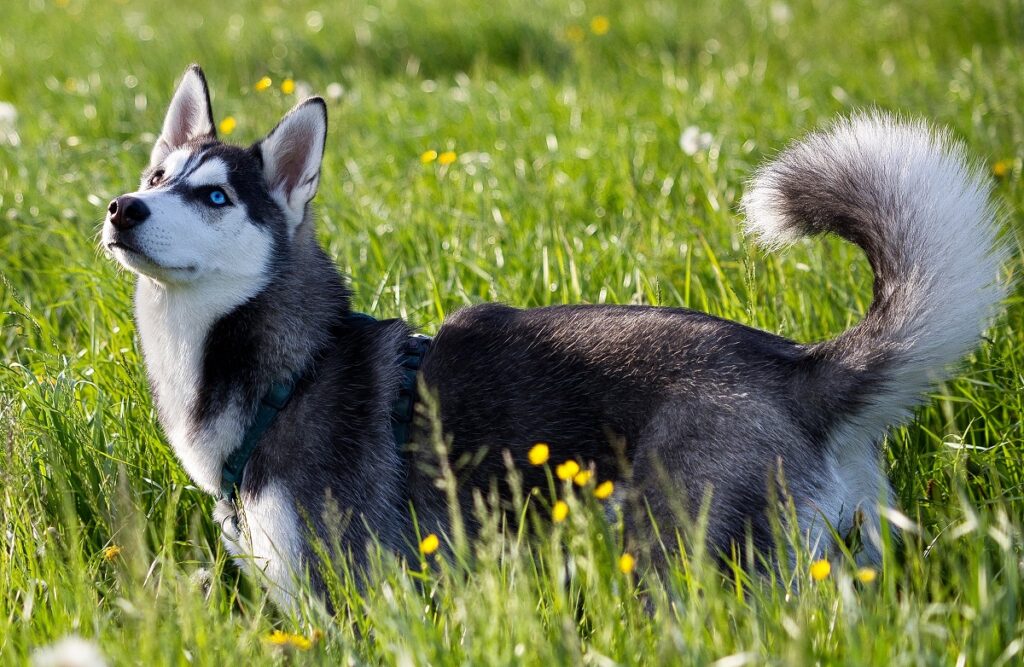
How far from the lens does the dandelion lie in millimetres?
2950

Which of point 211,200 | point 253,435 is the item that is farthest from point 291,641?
point 211,200

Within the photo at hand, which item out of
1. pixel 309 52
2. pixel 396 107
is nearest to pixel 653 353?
pixel 396 107

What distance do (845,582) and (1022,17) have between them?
8.18m

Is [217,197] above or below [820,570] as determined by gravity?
above

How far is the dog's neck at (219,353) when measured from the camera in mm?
3127

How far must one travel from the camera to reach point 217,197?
3.30 metres

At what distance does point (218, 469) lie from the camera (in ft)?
10.2

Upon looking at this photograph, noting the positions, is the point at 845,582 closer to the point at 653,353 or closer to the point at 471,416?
the point at 653,353

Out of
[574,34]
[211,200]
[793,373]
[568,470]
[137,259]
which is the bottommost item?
[568,470]

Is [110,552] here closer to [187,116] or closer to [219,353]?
Result: [219,353]

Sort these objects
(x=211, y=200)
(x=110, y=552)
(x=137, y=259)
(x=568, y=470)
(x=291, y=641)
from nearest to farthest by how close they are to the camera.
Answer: (x=291, y=641) → (x=568, y=470) → (x=110, y=552) → (x=137, y=259) → (x=211, y=200)

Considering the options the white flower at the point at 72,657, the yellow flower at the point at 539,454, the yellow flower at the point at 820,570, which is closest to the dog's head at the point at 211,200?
the yellow flower at the point at 539,454

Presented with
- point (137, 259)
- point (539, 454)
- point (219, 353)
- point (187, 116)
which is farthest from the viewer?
point (187, 116)

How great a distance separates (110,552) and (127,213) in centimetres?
93
